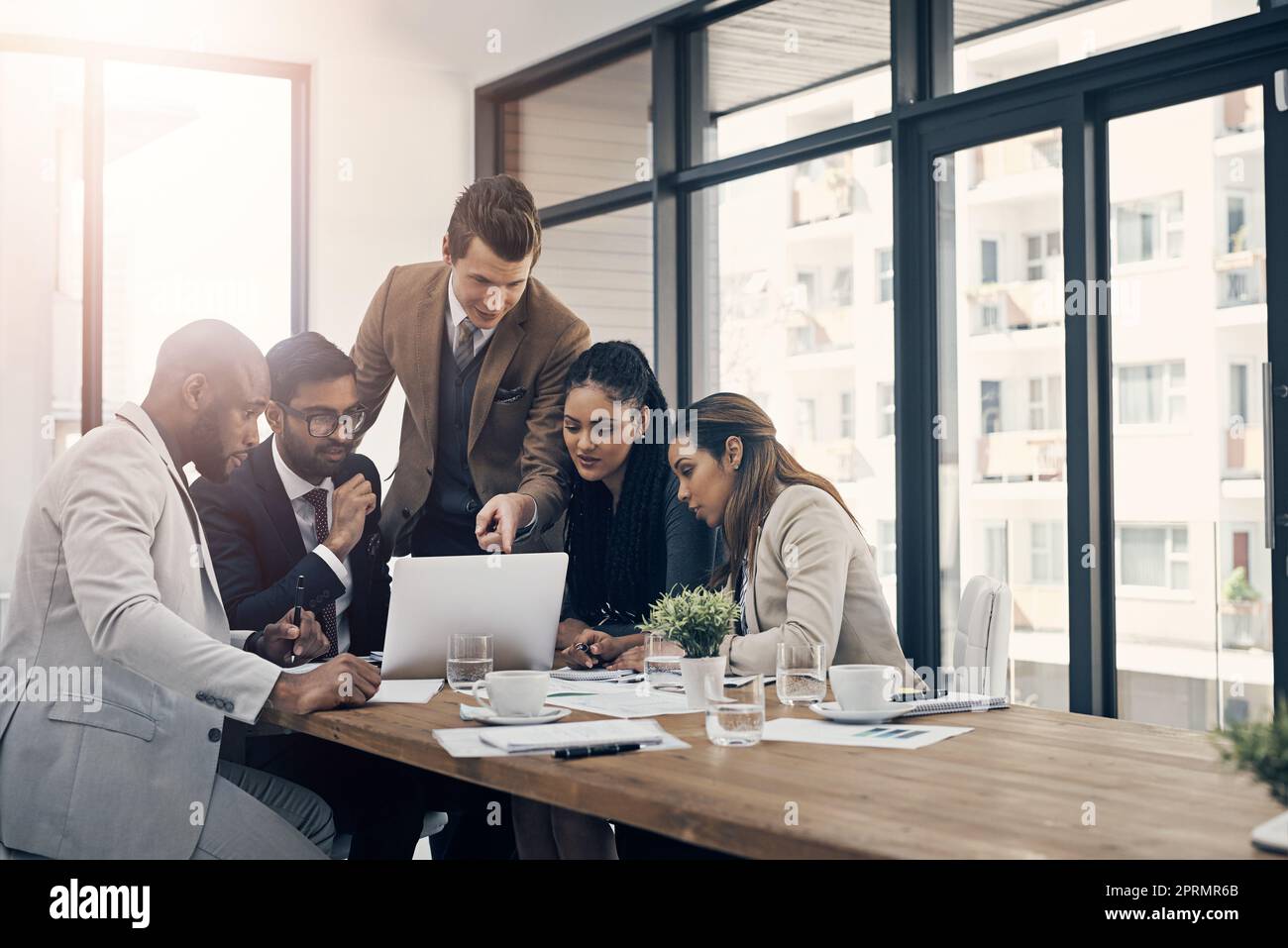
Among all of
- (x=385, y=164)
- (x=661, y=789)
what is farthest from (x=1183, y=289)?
(x=385, y=164)

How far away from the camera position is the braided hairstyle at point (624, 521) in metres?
3.50

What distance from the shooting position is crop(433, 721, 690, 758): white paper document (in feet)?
6.14

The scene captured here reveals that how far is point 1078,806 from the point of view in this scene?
1502 millimetres

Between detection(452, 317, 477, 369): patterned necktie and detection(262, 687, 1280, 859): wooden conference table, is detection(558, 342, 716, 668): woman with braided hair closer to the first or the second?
detection(452, 317, 477, 369): patterned necktie

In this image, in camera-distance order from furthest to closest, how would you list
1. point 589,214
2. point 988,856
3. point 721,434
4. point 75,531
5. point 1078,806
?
point 589,214 → point 721,434 → point 75,531 → point 1078,806 → point 988,856

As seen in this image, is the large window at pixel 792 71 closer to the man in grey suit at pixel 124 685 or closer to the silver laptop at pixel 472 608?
the silver laptop at pixel 472 608

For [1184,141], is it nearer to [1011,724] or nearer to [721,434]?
[721,434]

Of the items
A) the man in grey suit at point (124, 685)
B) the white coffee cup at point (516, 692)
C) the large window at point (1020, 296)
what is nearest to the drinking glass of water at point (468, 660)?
the man in grey suit at point (124, 685)

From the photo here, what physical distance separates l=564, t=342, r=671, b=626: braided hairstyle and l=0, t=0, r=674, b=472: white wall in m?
2.04

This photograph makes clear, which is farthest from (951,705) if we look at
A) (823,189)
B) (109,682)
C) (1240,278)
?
(823,189)

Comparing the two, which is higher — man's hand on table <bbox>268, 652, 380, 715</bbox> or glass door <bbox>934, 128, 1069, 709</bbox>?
glass door <bbox>934, 128, 1069, 709</bbox>

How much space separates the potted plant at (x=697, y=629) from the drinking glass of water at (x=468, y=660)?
396mm

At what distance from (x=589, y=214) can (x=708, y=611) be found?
3.64 m

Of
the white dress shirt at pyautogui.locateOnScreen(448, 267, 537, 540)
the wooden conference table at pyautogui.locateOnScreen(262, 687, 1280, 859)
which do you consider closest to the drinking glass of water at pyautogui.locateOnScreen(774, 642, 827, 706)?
the wooden conference table at pyautogui.locateOnScreen(262, 687, 1280, 859)
